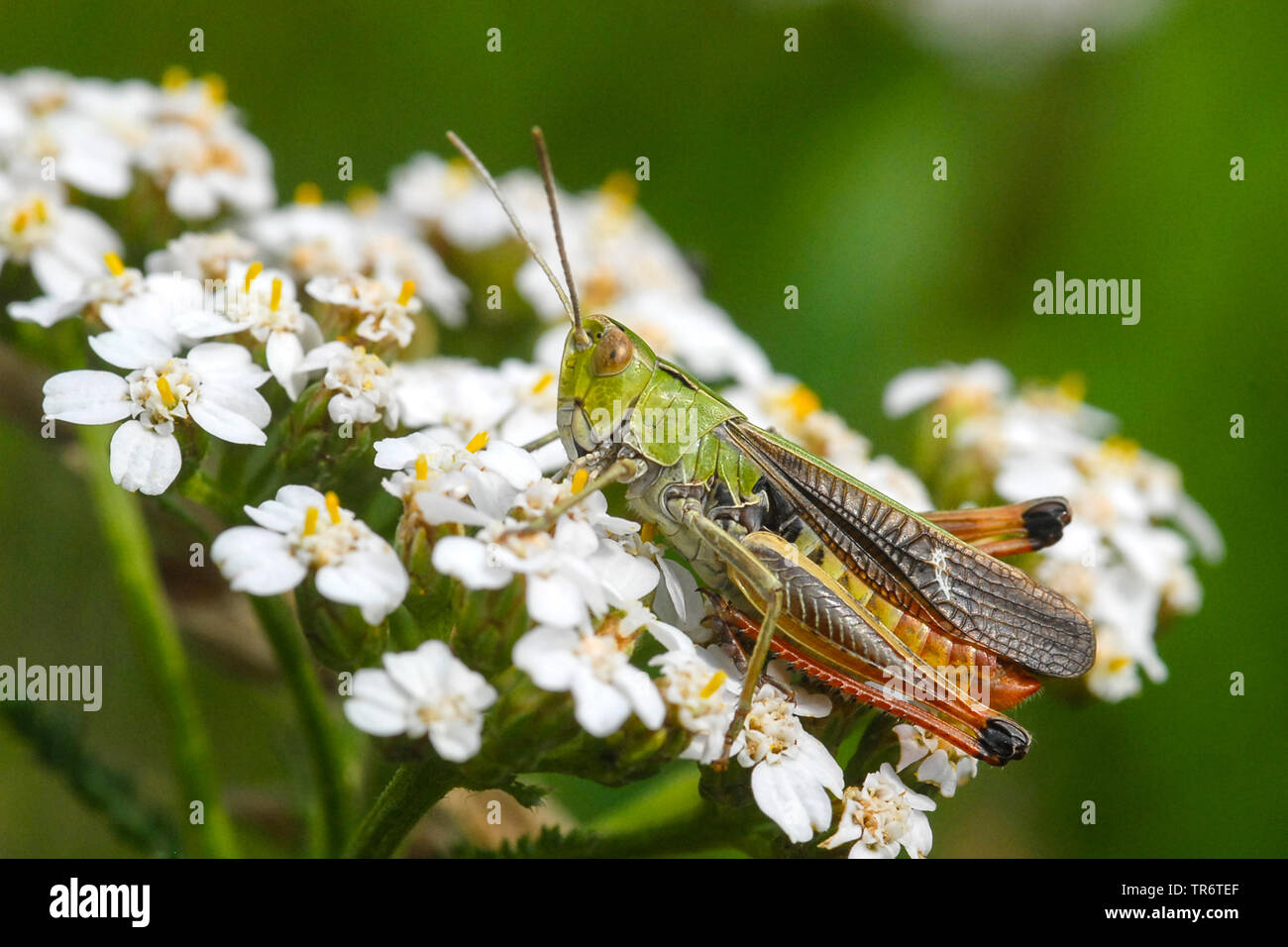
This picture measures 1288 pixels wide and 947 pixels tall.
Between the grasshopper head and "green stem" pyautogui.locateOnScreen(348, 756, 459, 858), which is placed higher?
the grasshopper head

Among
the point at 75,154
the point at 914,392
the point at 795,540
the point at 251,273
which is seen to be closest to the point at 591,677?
the point at 795,540

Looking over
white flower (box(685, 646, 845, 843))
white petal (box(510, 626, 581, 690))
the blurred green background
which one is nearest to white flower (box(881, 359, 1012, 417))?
the blurred green background

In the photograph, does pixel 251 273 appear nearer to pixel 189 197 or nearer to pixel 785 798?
pixel 189 197

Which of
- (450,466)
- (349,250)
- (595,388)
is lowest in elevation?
(450,466)

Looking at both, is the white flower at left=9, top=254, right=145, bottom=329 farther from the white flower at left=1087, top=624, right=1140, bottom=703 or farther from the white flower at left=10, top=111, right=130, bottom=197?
the white flower at left=1087, top=624, right=1140, bottom=703

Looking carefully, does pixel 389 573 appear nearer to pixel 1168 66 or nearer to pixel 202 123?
pixel 202 123

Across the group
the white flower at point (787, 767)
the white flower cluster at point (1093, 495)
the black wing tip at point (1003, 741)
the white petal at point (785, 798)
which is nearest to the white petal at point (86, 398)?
the white flower at point (787, 767)
